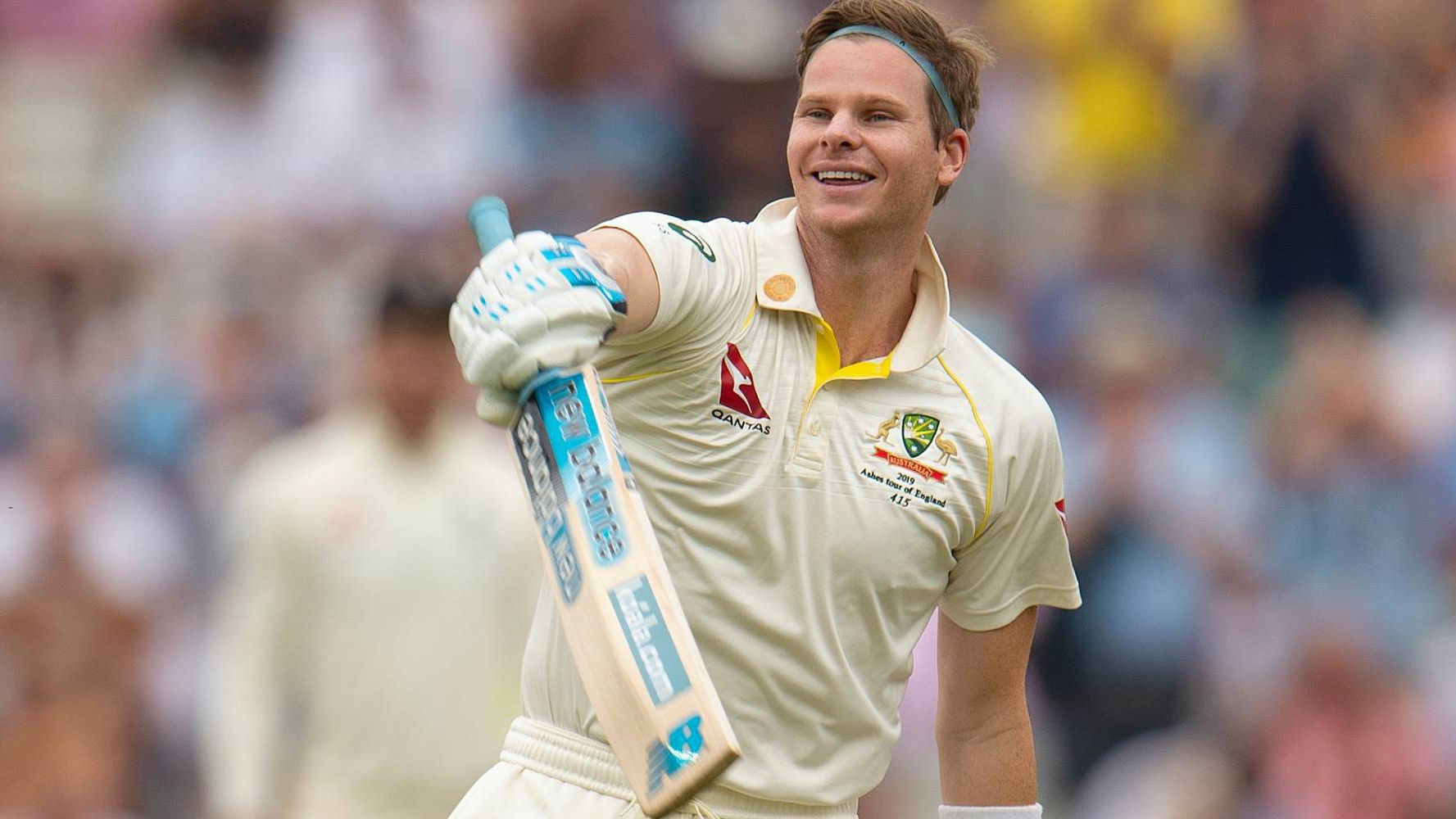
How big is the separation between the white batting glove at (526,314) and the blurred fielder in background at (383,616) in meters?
3.01

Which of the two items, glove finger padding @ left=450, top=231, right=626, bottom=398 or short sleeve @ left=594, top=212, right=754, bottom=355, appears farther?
short sleeve @ left=594, top=212, right=754, bottom=355

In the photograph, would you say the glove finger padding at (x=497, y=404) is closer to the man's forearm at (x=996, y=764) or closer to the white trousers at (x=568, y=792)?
the white trousers at (x=568, y=792)

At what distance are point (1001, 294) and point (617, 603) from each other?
21.8 ft

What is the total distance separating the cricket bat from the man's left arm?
1.15 m

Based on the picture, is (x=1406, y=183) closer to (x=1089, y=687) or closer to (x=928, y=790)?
(x=1089, y=687)

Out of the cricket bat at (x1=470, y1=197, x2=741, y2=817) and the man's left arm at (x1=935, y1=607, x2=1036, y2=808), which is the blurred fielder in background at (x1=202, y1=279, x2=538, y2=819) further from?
the cricket bat at (x1=470, y1=197, x2=741, y2=817)

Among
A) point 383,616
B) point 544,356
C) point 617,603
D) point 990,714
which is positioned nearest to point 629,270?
point 544,356

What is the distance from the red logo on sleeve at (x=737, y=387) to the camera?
13.1ft

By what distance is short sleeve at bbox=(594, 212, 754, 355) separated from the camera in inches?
149

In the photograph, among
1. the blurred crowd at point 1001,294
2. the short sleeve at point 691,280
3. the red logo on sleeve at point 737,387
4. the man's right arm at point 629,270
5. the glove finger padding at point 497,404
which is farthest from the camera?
the blurred crowd at point 1001,294

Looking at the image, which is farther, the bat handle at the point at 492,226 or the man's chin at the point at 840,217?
the man's chin at the point at 840,217

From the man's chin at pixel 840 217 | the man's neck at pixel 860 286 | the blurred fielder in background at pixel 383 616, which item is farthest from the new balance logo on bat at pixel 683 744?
the blurred fielder in background at pixel 383 616

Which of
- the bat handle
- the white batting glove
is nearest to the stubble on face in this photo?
the bat handle

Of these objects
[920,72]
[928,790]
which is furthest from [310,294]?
[920,72]
